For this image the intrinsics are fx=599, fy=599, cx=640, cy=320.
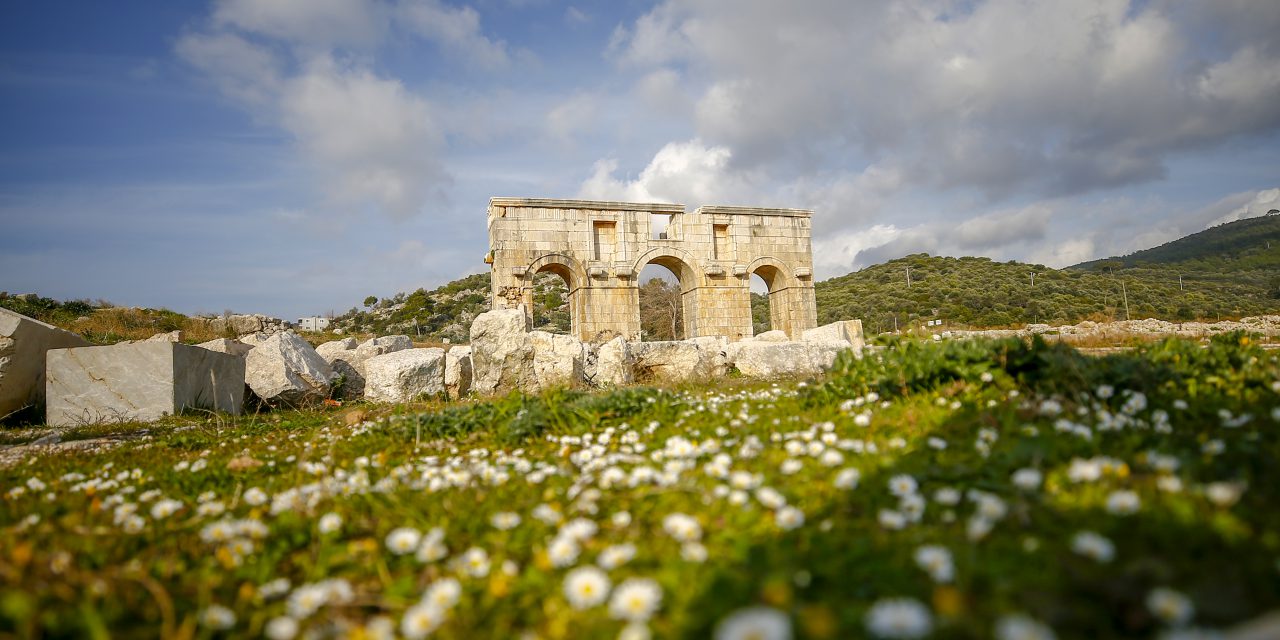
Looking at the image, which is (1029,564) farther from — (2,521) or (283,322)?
(283,322)

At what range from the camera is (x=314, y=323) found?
29.0 m

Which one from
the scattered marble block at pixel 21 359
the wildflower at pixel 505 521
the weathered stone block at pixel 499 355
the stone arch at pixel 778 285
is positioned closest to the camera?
the wildflower at pixel 505 521

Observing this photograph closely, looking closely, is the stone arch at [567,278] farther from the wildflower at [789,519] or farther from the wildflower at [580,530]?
the wildflower at [789,519]

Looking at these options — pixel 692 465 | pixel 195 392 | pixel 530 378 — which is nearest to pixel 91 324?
pixel 195 392

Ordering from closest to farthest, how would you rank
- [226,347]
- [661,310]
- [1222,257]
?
[226,347] < [661,310] < [1222,257]

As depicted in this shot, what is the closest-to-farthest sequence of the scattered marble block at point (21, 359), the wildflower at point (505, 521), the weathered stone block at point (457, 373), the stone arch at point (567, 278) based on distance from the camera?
the wildflower at point (505, 521), the scattered marble block at point (21, 359), the weathered stone block at point (457, 373), the stone arch at point (567, 278)

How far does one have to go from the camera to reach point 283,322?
23719mm

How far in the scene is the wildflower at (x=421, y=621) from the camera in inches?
59.6

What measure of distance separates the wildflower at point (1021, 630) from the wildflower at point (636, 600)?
76 centimetres

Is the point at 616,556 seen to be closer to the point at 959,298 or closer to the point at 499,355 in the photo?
the point at 499,355

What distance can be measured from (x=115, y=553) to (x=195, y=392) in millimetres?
7105

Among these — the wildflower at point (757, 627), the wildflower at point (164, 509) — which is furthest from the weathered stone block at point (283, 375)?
the wildflower at point (757, 627)

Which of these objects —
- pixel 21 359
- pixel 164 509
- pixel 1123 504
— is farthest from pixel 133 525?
pixel 21 359

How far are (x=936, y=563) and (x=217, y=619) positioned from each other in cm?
190
